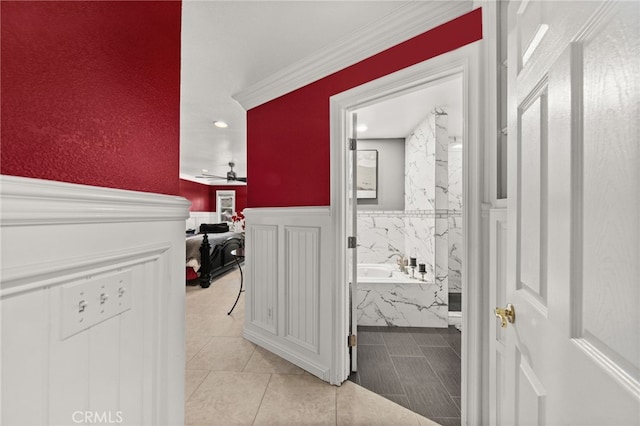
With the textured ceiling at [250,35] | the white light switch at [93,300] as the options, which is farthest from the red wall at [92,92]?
the textured ceiling at [250,35]

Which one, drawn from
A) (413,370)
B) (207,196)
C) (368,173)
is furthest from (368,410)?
(207,196)

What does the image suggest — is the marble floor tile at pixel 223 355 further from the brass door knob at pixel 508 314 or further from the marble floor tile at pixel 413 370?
the brass door knob at pixel 508 314

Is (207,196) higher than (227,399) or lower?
higher

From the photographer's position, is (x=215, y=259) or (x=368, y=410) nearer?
(x=368, y=410)

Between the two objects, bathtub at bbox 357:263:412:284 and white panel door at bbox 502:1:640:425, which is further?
bathtub at bbox 357:263:412:284

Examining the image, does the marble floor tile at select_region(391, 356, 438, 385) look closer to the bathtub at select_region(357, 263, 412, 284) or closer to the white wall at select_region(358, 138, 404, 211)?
the bathtub at select_region(357, 263, 412, 284)

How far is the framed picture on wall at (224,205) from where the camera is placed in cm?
1048

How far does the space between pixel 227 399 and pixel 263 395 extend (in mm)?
245

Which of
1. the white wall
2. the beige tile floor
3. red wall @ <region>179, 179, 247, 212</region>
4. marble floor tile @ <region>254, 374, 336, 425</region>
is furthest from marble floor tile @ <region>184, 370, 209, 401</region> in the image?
red wall @ <region>179, 179, 247, 212</region>

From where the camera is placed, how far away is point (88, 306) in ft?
1.99

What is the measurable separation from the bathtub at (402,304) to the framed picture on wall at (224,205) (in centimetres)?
853

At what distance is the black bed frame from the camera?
4684 mm

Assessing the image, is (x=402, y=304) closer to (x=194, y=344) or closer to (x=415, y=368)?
(x=415, y=368)

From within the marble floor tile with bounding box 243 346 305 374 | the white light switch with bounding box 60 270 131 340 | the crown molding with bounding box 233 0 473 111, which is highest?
the crown molding with bounding box 233 0 473 111
